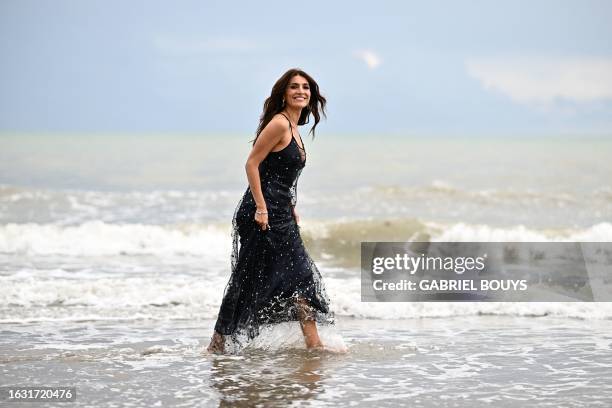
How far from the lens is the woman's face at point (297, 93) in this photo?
5035 mm

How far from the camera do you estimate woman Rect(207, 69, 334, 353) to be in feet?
16.4

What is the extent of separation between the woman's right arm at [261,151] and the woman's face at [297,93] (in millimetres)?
179

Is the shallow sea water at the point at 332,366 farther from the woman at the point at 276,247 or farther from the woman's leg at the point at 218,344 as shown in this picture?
A: the woman at the point at 276,247

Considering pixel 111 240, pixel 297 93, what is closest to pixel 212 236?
pixel 111 240

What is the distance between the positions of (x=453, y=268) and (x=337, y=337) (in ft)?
14.7

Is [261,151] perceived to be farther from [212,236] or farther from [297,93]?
[212,236]

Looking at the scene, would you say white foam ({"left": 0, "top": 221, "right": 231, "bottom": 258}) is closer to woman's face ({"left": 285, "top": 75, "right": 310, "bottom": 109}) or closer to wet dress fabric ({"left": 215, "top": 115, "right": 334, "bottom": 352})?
wet dress fabric ({"left": 215, "top": 115, "right": 334, "bottom": 352})

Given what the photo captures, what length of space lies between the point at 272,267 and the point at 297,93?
0.98 m

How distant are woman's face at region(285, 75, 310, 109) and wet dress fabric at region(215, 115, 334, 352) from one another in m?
0.18

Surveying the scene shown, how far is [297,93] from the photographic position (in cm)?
504

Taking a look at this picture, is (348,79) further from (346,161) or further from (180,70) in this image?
(346,161)

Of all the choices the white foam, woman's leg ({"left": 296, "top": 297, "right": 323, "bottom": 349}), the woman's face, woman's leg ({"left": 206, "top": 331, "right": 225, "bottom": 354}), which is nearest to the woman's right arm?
the woman's face

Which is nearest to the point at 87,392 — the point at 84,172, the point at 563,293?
the point at 563,293

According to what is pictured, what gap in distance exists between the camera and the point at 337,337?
5.36 m
